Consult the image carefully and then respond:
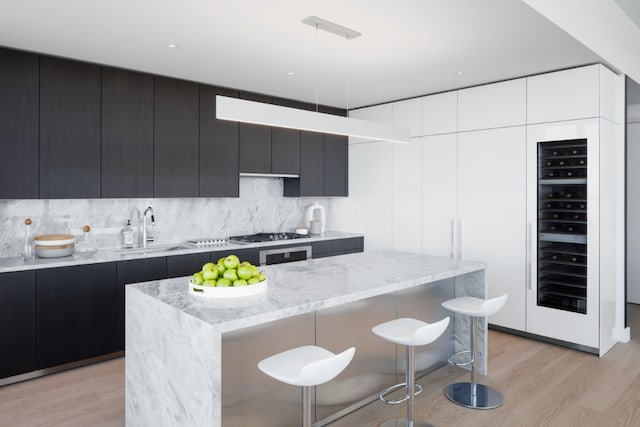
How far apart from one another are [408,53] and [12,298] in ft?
11.7

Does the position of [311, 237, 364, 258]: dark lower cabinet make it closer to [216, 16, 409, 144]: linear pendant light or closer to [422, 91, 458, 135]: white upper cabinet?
[422, 91, 458, 135]: white upper cabinet

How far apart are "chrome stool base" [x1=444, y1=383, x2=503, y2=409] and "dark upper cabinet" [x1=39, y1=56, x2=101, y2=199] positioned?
3.36 metres

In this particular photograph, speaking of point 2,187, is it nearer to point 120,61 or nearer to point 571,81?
point 120,61

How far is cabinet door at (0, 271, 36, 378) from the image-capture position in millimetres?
3314

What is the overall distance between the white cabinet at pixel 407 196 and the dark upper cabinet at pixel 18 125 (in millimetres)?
3739

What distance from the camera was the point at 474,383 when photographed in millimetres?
3238

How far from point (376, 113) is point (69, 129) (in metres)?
3.48

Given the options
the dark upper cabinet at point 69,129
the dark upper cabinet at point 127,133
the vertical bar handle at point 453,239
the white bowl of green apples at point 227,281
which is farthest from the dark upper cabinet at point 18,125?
the vertical bar handle at point 453,239

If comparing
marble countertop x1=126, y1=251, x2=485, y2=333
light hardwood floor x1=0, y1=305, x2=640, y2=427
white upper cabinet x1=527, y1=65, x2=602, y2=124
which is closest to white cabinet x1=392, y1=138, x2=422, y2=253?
white upper cabinet x1=527, y1=65, x2=602, y2=124

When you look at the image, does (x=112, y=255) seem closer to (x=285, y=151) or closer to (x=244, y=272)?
(x=244, y=272)

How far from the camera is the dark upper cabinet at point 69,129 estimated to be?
3711 mm

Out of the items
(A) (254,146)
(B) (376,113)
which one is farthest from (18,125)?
(B) (376,113)

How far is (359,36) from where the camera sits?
326cm

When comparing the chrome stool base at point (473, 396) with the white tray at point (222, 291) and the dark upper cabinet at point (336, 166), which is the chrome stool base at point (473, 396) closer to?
the white tray at point (222, 291)
